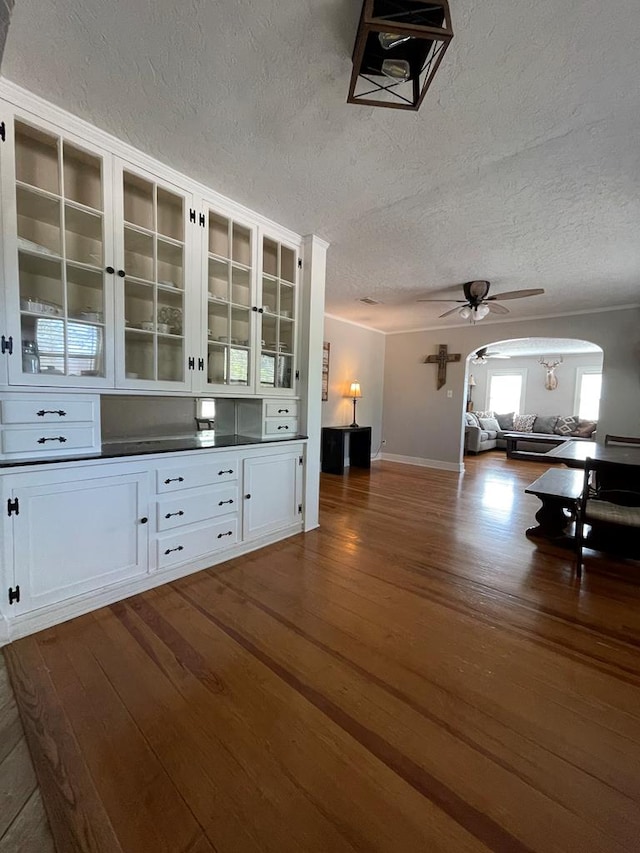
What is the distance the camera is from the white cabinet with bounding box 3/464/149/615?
1.66 metres

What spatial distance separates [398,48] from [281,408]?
2.14 m

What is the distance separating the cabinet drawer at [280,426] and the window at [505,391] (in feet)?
27.1

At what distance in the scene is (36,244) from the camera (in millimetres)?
1754

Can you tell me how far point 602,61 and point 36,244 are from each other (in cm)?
253

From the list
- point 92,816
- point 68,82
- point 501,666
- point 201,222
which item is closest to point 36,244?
point 68,82

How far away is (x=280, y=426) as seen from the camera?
2934 mm

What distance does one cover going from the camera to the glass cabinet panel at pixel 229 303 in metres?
2.49

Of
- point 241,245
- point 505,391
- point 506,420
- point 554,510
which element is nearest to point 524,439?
point 506,420

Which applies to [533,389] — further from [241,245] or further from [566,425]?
[241,245]

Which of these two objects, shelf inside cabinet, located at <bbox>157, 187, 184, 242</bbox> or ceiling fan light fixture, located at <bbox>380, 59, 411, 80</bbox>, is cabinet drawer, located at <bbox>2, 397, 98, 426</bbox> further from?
ceiling fan light fixture, located at <bbox>380, 59, 411, 80</bbox>

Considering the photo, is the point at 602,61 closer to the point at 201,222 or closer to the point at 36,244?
the point at 201,222

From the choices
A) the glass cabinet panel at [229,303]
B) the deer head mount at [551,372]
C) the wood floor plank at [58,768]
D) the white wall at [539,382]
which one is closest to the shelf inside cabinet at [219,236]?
the glass cabinet panel at [229,303]

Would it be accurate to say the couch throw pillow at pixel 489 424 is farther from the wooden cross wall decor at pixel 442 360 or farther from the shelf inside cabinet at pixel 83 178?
the shelf inside cabinet at pixel 83 178

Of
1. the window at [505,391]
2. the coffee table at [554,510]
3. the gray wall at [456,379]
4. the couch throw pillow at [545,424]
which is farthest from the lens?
the window at [505,391]
